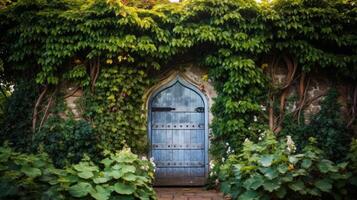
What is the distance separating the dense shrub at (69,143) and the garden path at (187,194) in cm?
133

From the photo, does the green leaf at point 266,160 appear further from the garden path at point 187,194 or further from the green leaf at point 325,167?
the garden path at point 187,194

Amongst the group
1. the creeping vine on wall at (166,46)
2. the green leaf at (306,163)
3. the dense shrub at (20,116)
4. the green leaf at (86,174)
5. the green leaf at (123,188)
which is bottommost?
the green leaf at (123,188)

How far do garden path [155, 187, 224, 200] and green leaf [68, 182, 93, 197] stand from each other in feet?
7.70

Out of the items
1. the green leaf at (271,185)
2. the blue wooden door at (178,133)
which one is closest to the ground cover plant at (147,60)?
the blue wooden door at (178,133)

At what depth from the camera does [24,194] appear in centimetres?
255

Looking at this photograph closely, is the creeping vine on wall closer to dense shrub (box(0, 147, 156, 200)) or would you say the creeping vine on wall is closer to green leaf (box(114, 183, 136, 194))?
dense shrub (box(0, 147, 156, 200))

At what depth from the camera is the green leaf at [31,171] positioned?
9.29ft

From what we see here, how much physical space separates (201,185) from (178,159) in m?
0.64

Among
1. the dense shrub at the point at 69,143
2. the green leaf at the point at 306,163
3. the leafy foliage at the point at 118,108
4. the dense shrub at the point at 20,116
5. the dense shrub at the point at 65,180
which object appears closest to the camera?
the dense shrub at the point at 65,180

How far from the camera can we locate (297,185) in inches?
137

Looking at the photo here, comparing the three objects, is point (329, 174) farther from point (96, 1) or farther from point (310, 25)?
point (96, 1)

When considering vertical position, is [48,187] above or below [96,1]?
below

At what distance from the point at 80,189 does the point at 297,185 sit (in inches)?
84.9

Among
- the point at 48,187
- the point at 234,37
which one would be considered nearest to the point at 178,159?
the point at 234,37
